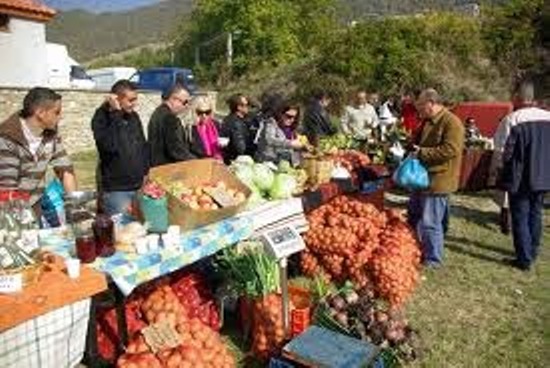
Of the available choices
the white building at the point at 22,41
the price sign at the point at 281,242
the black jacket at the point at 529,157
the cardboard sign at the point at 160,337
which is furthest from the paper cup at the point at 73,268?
the white building at the point at 22,41

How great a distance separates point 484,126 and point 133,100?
32.2 ft

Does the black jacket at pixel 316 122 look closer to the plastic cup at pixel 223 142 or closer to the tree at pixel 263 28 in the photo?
the plastic cup at pixel 223 142

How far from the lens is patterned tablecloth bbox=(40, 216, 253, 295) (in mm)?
3697

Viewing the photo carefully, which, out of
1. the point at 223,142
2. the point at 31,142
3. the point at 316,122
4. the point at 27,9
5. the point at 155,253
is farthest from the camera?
the point at 27,9

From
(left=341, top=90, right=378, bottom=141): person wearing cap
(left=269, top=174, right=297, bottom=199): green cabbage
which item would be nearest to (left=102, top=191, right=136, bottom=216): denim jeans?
(left=269, top=174, right=297, bottom=199): green cabbage

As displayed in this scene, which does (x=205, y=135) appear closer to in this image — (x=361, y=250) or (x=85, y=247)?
(x=361, y=250)

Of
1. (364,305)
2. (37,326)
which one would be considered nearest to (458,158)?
(364,305)

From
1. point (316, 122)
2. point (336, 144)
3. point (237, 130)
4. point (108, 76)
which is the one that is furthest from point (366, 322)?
point (108, 76)

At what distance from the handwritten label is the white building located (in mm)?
15874

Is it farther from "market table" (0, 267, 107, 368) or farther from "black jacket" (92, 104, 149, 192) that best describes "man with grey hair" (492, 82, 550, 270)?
"market table" (0, 267, 107, 368)

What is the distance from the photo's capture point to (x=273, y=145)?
6.57 m

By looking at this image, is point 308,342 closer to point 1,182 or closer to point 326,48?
point 1,182

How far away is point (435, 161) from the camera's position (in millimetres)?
6391

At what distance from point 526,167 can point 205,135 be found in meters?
3.37
